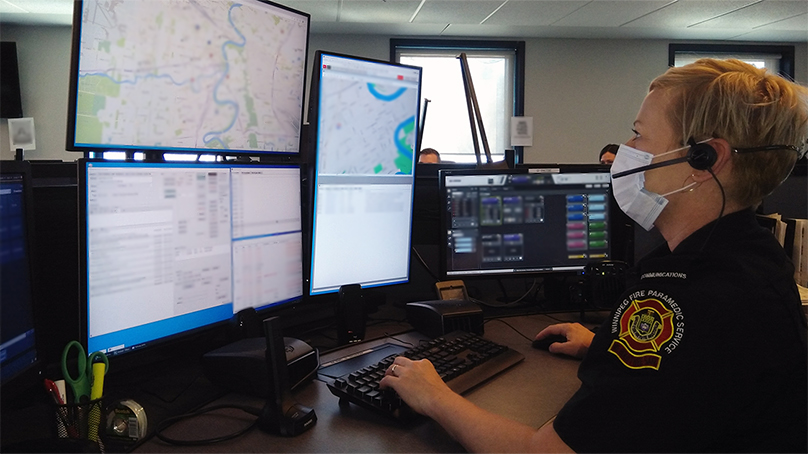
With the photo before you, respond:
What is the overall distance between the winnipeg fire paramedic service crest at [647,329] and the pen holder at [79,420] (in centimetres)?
76

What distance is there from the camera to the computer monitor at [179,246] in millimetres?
870

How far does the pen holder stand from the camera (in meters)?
0.76

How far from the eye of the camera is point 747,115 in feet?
2.89

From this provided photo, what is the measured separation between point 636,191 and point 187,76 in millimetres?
926

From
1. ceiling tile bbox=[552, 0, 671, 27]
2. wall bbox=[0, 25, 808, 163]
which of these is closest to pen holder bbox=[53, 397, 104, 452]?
ceiling tile bbox=[552, 0, 671, 27]

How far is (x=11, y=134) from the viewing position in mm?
5168

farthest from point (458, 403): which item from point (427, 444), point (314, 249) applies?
point (314, 249)

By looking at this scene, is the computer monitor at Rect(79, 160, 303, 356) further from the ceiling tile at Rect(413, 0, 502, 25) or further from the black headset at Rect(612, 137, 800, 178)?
the ceiling tile at Rect(413, 0, 502, 25)

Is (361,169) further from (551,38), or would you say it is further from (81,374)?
(551,38)

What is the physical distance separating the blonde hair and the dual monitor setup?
2.36 feet

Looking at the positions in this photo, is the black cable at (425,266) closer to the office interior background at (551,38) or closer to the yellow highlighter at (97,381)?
the yellow highlighter at (97,381)

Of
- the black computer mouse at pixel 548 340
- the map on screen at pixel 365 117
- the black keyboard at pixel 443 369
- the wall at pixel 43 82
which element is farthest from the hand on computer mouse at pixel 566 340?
the wall at pixel 43 82

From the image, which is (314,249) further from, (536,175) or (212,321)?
(536,175)

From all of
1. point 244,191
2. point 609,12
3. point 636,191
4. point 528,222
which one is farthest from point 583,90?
point 244,191
